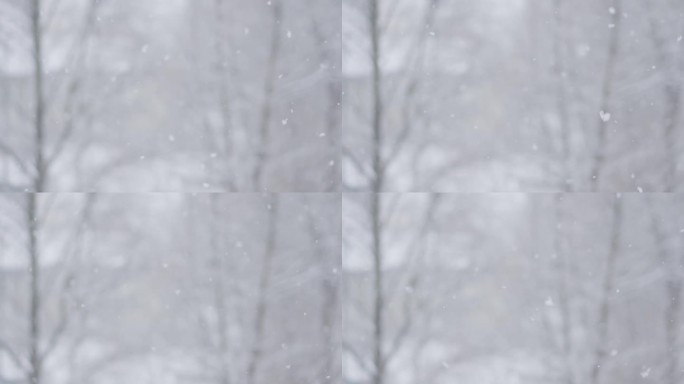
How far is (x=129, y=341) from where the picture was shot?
1.04 meters

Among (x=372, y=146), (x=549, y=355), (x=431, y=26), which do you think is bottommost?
(x=549, y=355)

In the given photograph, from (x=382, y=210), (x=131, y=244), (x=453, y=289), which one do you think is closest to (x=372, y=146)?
(x=382, y=210)

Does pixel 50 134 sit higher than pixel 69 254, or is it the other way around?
pixel 50 134

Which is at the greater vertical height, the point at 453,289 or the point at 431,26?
the point at 431,26

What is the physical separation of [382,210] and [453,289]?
0.13 meters

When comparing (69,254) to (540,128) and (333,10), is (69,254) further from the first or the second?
(540,128)

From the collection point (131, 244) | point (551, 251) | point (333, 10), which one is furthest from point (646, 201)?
point (131, 244)

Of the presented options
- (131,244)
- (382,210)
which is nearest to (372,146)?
(382,210)

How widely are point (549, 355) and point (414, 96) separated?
1.15ft

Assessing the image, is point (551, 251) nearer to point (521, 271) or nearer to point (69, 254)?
point (521, 271)

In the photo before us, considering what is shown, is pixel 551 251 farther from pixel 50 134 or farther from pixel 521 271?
pixel 50 134

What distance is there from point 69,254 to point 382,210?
375 mm


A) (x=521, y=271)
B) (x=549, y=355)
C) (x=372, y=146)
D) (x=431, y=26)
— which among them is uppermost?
(x=431, y=26)

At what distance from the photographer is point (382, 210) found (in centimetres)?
106
